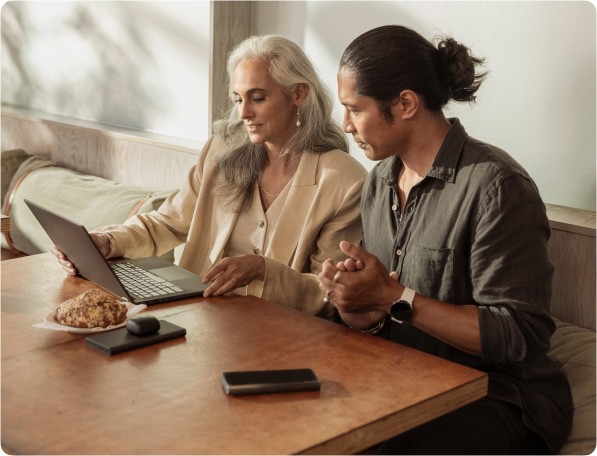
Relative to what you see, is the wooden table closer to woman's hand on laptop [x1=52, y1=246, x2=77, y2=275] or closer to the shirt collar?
woman's hand on laptop [x1=52, y1=246, x2=77, y2=275]

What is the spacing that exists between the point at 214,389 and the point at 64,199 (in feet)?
8.29

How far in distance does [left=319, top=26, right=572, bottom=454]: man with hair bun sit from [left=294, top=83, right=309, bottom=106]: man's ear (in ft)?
1.69

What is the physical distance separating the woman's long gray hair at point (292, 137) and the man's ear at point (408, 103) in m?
0.61

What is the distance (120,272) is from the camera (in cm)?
240

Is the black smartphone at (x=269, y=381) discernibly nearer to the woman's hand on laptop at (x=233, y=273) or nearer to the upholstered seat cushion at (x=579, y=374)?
the woman's hand on laptop at (x=233, y=273)

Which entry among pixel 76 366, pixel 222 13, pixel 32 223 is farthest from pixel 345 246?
pixel 32 223

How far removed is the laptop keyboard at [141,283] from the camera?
220cm

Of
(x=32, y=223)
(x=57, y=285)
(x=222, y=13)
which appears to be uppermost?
(x=222, y=13)

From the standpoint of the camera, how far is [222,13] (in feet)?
11.7

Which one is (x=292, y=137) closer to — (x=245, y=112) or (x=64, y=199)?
(x=245, y=112)

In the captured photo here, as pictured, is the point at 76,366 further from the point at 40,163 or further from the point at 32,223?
the point at 40,163

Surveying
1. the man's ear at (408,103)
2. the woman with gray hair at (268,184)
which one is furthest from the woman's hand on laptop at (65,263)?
the man's ear at (408,103)

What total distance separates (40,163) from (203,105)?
0.99 m

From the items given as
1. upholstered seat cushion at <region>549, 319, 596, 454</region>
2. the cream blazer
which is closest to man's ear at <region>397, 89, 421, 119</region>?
the cream blazer
